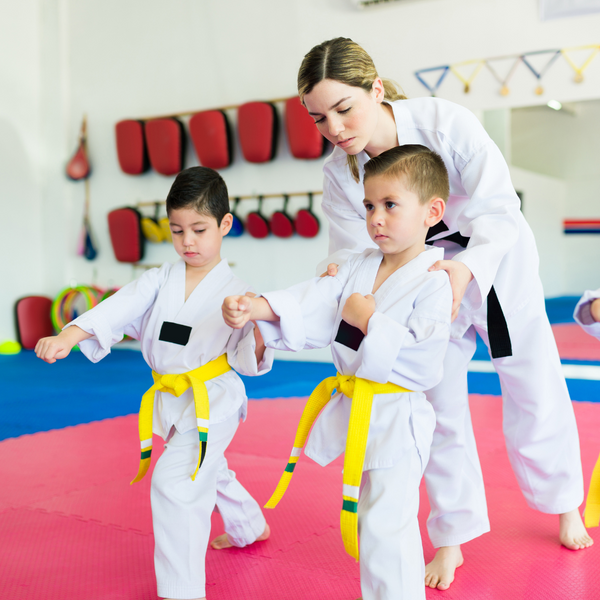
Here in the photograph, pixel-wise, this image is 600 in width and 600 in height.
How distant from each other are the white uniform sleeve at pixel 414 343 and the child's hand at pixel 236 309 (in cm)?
27

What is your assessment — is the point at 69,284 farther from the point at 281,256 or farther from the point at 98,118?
the point at 281,256

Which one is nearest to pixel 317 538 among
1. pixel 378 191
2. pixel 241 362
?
pixel 241 362

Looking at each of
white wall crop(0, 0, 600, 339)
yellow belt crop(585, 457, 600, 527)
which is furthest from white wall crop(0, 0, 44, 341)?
yellow belt crop(585, 457, 600, 527)

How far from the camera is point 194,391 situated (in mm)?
1696

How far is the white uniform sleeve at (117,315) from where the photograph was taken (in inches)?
68.9

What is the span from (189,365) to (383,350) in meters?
0.67

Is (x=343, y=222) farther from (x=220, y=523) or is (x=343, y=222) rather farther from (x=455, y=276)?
(x=220, y=523)

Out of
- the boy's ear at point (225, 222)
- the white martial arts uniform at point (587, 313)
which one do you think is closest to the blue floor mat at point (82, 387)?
the boy's ear at point (225, 222)

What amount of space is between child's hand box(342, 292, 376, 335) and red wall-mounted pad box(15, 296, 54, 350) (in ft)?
19.9

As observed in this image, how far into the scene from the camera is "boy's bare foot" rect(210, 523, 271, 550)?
201 centimetres

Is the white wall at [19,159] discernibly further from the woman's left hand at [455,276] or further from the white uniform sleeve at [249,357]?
the woman's left hand at [455,276]

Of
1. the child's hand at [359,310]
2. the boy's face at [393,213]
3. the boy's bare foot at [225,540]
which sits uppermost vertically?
the boy's face at [393,213]

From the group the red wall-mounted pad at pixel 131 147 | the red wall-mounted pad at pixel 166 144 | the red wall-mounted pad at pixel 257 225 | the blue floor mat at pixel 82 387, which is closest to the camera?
the blue floor mat at pixel 82 387

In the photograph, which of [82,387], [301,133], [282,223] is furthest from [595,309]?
[282,223]
